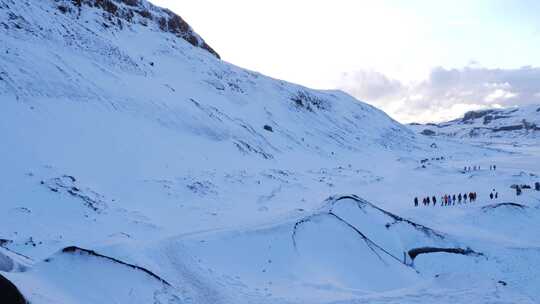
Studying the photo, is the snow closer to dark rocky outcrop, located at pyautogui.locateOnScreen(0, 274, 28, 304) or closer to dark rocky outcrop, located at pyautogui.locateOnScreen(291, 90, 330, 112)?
dark rocky outcrop, located at pyautogui.locateOnScreen(0, 274, 28, 304)

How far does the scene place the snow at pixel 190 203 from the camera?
1347 cm

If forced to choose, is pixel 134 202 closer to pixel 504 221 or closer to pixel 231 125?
pixel 504 221

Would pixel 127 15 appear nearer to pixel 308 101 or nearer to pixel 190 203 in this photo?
pixel 308 101

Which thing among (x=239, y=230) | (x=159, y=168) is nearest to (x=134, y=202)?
(x=159, y=168)

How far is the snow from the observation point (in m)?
13.5

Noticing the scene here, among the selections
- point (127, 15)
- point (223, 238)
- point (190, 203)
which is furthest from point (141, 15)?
point (223, 238)

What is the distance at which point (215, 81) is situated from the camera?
63.6 m

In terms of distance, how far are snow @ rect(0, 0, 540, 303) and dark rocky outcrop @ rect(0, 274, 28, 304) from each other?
68cm

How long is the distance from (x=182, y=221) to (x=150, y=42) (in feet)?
156

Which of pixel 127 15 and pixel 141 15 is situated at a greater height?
pixel 141 15

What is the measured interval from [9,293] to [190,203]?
56.4 feet

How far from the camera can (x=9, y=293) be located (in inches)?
341

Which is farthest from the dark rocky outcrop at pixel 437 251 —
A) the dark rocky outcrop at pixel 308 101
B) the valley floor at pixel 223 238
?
the dark rocky outcrop at pixel 308 101

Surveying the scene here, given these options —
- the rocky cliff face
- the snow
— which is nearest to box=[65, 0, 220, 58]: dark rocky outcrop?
the rocky cliff face
